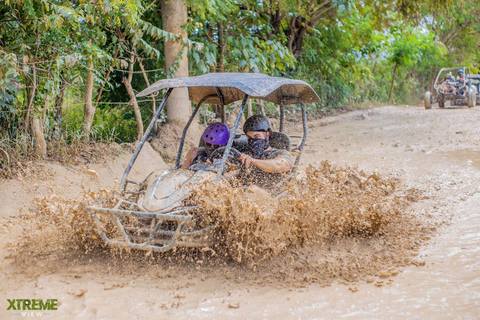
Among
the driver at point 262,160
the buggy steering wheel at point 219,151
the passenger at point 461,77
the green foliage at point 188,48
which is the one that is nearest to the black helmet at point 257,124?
the driver at point 262,160

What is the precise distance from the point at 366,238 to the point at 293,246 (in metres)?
0.88

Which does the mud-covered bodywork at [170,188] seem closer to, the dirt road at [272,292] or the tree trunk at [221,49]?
the dirt road at [272,292]

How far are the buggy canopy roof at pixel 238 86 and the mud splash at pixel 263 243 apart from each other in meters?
1.00

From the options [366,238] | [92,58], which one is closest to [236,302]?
[366,238]

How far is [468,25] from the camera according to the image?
2231 centimetres

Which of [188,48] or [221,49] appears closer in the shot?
[188,48]

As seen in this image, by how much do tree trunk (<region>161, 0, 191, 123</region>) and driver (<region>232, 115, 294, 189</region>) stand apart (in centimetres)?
359

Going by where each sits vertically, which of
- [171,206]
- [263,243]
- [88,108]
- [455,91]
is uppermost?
[455,91]

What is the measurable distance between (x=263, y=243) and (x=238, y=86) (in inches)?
57.5

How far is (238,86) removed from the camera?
13.6 feet

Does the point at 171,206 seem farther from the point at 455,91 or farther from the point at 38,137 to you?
the point at 455,91

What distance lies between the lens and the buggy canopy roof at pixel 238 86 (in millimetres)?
4195

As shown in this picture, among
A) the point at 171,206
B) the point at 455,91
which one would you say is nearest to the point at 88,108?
the point at 171,206

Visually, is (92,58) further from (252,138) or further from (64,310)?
(64,310)
